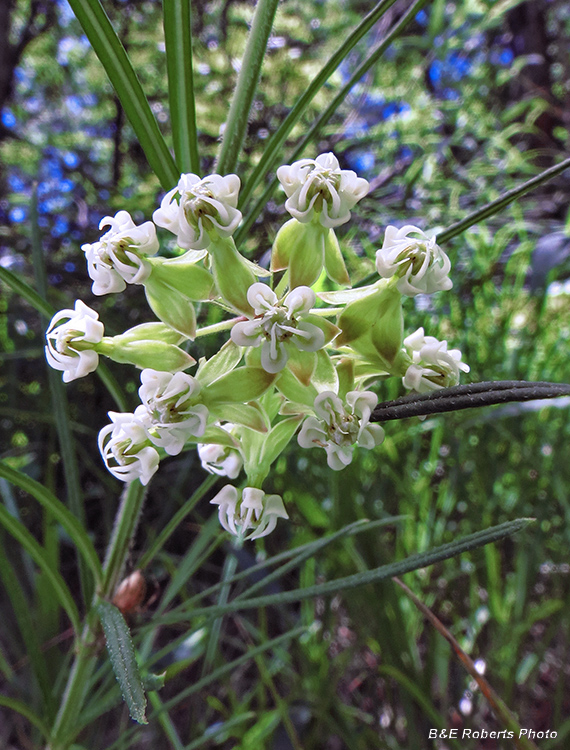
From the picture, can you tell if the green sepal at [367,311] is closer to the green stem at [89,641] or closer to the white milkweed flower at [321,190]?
the white milkweed flower at [321,190]

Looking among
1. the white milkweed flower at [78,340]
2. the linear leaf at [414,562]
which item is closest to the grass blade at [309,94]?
the white milkweed flower at [78,340]

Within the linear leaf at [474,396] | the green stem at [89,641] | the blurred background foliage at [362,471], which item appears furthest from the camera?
the blurred background foliage at [362,471]

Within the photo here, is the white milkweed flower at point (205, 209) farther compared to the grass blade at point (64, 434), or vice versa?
the grass blade at point (64, 434)

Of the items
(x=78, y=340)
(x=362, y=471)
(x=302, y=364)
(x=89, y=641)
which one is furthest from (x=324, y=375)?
(x=362, y=471)

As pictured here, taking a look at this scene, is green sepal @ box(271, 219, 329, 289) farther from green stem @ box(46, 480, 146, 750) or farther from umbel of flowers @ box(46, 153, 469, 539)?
green stem @ box(46, 480, 146, 750)

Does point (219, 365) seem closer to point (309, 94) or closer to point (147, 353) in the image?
point (147, 353)

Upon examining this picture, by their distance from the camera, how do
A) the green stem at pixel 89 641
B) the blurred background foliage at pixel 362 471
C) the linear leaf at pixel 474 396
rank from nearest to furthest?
the linear leaf at pixel 474 396 → the green stem at pixel 89 641 → the blurred background foliage at pixel 362 471

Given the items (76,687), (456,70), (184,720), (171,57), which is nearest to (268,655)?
(184,720)

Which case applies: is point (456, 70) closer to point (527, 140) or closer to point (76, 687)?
point (527, 140)
